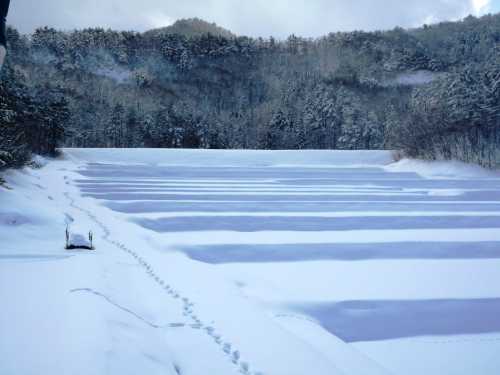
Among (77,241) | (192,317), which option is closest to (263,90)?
(77,241)

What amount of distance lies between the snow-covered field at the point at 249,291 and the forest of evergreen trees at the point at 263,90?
5076 mm

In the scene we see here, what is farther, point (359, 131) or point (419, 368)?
point (359, 131)

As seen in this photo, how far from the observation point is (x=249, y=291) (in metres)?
2.82

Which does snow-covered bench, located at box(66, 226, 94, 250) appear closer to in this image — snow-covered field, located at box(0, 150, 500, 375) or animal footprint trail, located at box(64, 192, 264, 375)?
snow-covered field, located at box(0, 150, 500, 375)

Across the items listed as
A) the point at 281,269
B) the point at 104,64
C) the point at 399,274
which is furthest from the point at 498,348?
the point at 104,64

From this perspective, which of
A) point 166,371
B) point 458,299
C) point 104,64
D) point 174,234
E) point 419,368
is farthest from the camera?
point 104,64

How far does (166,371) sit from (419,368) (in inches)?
44.8

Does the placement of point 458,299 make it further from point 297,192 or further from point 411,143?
point 411,143

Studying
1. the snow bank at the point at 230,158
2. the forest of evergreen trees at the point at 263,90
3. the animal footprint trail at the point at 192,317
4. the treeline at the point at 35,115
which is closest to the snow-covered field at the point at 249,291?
the animal footprint trail at the point at 192,317

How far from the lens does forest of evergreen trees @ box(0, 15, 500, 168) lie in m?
14.5

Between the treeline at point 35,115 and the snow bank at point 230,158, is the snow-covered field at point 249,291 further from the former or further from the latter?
the snow bank at point 230,158

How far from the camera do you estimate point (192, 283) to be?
2875mm

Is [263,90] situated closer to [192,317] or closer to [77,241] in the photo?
[77,241]

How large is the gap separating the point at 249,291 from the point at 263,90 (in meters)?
49.6
